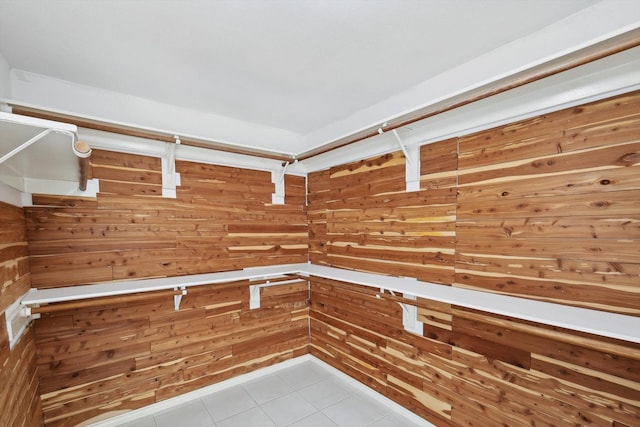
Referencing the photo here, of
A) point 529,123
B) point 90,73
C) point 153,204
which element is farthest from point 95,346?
point 529,123

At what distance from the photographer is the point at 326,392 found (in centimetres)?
255

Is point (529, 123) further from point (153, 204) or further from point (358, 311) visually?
point (153, 204)

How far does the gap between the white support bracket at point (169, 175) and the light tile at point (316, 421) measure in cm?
208

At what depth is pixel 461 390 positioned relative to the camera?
1864mm

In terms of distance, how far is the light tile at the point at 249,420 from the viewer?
7.04ft

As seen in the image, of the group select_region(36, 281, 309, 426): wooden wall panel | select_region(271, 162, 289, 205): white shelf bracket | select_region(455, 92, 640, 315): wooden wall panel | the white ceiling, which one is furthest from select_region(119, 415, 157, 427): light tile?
select_region(455, 92, 640, 315): wooden wall panel

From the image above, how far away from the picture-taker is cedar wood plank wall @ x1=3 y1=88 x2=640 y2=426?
1.37m

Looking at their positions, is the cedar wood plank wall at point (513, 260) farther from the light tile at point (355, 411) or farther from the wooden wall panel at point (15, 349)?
the wooden wall panel at point (15, 349)

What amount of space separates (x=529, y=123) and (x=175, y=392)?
325cm

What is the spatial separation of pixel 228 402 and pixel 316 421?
793 mm

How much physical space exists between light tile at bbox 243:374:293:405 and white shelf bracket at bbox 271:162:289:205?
5.78 ft

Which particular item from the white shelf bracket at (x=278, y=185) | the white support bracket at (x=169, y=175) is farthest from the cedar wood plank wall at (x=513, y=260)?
the white support bracket at (x=169, y=175)

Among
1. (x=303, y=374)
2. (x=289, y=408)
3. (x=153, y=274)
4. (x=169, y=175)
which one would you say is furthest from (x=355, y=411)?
(x=169, y=175)

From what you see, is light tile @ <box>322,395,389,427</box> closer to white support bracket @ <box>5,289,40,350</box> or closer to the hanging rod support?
the hanging rod support
